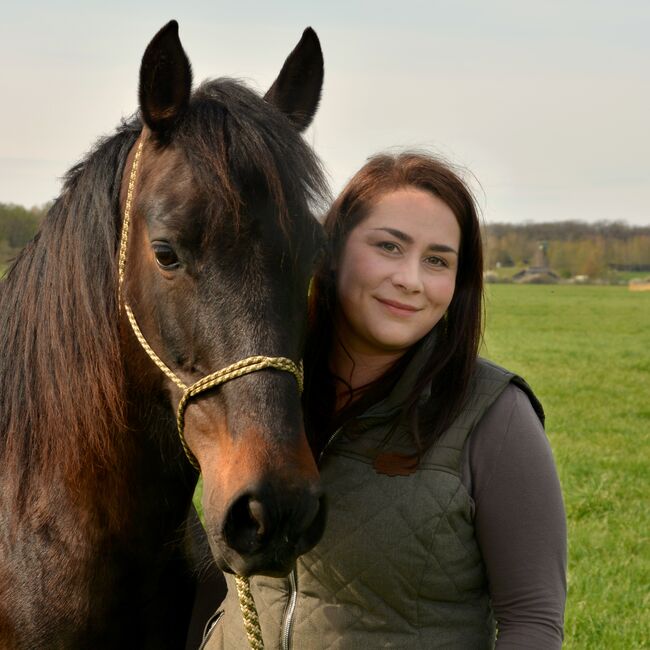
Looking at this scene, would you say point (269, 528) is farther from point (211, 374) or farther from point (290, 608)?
point (290, 608)

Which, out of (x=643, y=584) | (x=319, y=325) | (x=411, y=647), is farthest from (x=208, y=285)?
(x=643, y=584)

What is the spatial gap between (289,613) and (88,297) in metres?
1.04

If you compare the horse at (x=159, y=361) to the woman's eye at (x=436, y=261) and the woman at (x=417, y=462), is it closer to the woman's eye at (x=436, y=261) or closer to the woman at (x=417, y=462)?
the woman at (x=417, y=462)

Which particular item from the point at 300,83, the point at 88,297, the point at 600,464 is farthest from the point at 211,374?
the point at 600,464

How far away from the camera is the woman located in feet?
7.65

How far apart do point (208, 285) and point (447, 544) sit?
3.08 feet

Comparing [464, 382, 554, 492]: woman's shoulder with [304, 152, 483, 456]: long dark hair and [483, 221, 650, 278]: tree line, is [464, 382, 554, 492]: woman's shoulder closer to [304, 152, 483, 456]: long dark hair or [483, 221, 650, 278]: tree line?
[304, 152, 483, 456]: long dark hair

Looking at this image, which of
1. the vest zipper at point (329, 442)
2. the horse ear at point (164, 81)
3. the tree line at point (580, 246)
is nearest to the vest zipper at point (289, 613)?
the vest zipper at point (329, 442)

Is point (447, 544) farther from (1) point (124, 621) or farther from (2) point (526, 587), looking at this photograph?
(1) point (124, 621)

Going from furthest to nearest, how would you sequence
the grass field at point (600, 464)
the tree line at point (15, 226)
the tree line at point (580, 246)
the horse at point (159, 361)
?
the tree line at point (580, 246) → the grass field at point (600, 464) → the tree line at point (15, 226) → the horse at point (159, 361)

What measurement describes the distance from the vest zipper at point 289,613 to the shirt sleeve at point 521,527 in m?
0.54

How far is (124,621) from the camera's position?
254 centimetres

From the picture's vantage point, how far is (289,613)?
8.14 ft

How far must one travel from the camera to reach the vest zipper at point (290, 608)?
2.47m
